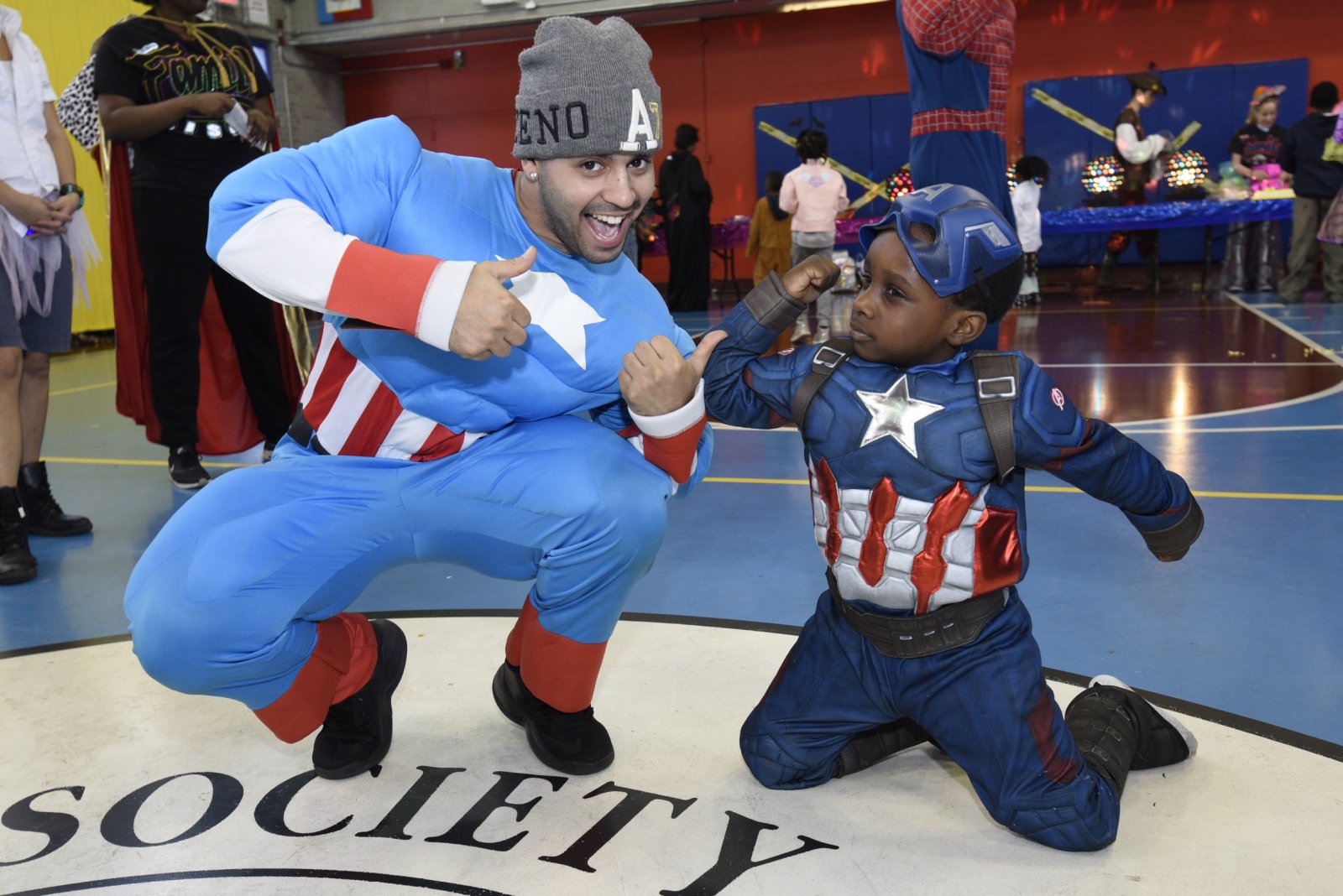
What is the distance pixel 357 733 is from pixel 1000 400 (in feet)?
4.23

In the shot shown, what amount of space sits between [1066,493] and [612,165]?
8.38ft

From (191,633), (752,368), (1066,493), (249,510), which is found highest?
(752,368)

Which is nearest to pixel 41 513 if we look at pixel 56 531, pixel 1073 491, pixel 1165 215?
pixel 56 531

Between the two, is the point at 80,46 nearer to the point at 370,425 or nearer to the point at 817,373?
the point at 370,425

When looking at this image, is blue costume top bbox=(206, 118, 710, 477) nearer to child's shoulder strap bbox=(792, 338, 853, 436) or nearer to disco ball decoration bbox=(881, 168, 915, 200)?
child's shoulder strap bbox=(792, 338, 853, 436)

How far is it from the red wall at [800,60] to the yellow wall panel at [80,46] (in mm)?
5426

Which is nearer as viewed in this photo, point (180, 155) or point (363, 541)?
point (363, 541)

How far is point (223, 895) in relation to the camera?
1719 millimetres

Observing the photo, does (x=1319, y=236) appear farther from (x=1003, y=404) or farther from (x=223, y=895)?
(x=223, y=895)

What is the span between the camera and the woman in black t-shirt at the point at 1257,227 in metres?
11.2

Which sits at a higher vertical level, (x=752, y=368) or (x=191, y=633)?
(x=752, y=368)

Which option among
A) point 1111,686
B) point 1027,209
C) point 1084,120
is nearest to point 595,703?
point 1111,686

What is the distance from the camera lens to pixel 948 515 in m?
1.87

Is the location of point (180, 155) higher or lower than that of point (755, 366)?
higher
